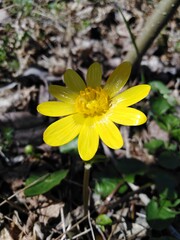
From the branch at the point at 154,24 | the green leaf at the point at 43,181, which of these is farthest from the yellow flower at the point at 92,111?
the branch at the point at 154,24

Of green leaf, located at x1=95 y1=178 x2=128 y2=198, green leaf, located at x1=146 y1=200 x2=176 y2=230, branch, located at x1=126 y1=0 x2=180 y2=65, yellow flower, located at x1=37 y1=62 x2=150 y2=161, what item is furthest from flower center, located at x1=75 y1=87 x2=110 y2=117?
branch, located at x1=126 y1=0 x2=180 y2=65

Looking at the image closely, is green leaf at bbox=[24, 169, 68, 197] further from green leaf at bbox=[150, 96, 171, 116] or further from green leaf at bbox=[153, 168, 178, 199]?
green leaf at bbox=[150, 96, 171, 116]

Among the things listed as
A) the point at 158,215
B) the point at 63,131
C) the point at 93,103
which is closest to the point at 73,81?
the point at 93,103

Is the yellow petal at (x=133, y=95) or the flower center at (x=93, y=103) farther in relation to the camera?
the flower center at (x=93, y=103)

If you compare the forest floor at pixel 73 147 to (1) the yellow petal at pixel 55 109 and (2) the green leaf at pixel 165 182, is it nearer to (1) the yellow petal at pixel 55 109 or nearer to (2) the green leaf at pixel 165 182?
(2) the green leaf at pixel 165 182

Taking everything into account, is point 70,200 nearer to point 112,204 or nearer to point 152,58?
point 112,204

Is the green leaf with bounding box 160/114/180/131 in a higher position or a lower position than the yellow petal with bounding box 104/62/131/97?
lower

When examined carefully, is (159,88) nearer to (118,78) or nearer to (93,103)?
(118,78)
